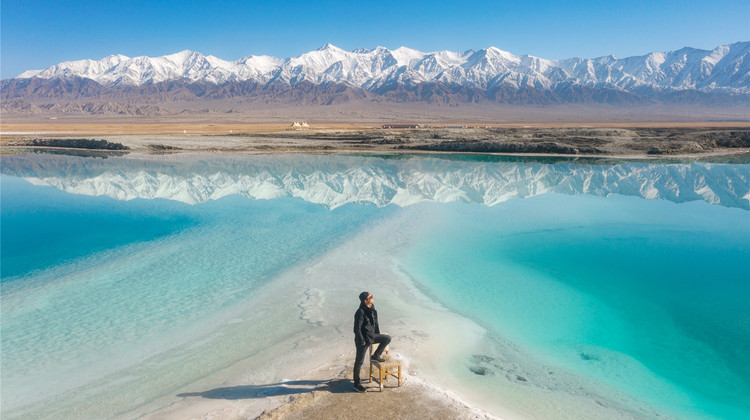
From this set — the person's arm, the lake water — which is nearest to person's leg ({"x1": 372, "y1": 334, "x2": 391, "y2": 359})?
the person's arm

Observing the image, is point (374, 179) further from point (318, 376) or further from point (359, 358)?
point (359, 358)

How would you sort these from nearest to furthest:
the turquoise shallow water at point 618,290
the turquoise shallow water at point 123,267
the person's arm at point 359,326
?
the person's arm at point 359,326 < the turquoise shallow water at point 618,290 < the turquoise shallow water at point 123,267

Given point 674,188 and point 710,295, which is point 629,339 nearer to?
point 710,295

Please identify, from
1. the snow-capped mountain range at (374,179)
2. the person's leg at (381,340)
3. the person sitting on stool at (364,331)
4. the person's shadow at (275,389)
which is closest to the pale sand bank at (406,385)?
the person's shadow at (275,389)

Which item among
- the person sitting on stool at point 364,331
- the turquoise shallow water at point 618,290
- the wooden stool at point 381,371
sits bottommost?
the turquoise shallow water at point 618,290

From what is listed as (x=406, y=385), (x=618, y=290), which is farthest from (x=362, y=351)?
(x=618, y=290)

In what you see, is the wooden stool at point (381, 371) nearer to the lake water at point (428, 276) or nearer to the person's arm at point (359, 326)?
the person's arm at point (359, 326)

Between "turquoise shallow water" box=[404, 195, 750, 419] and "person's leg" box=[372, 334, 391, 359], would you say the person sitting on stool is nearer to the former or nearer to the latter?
"person's leg" box=[372, 334, 391, 359]
